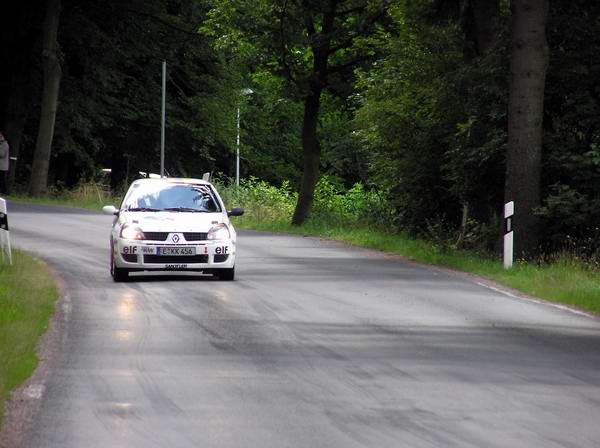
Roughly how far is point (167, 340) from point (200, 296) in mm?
4519

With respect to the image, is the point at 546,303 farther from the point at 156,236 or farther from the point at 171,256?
the point at 156,236

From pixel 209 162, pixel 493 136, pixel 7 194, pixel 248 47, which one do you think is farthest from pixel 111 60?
pixel 493 136

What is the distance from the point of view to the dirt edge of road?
8.02m

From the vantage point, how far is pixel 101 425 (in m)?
8.33

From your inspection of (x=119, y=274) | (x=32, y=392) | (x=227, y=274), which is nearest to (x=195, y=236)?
(x=227, y=274)

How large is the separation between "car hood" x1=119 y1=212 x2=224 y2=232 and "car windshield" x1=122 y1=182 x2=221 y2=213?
0.97 feet

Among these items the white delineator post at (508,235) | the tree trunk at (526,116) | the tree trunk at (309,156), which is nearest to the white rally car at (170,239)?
the white delineator post at (508,235)

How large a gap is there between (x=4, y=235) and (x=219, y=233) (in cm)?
350

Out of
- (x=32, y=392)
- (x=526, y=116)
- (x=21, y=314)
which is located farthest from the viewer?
(x=526, y=116)

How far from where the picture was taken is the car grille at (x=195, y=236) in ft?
63.8

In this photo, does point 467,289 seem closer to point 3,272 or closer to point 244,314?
point 244,314

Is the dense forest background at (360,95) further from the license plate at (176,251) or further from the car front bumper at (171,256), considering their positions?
the license plate at (176,251)

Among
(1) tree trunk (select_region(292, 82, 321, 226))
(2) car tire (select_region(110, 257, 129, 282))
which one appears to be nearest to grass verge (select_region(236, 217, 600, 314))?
(2) car tire (select_region(110, 257, 129, 282))

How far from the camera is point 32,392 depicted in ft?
31.3
